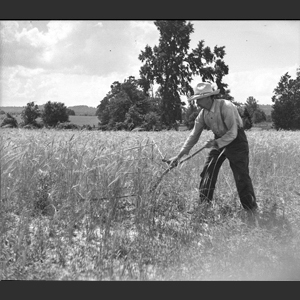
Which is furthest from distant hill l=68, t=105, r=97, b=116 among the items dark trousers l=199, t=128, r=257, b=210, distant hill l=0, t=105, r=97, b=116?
dark trousers l=199, t=128, r=257, b=210

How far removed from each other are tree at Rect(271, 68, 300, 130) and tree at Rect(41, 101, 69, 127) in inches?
97.5

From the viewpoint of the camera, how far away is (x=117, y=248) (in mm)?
3314

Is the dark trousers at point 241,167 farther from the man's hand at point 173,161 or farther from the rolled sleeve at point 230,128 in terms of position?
the man's hand at point 173,161

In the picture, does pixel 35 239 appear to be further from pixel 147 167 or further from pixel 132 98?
pixel 132 98

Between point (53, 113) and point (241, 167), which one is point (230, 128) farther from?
point (53, 113)

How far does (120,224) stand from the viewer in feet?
12.2

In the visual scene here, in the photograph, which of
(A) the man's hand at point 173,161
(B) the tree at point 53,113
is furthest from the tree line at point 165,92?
(A) the man's hand at point 173,161

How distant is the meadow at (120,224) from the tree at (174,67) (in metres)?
0.67

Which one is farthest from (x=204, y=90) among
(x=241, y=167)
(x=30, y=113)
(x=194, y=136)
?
(x=30, y=113)

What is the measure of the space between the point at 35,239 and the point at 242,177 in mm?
2242

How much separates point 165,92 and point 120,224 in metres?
1.77

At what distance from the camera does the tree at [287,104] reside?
4.69 meters

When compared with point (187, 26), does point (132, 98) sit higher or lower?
lower

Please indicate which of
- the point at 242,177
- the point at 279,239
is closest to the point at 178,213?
the point at 242,177
